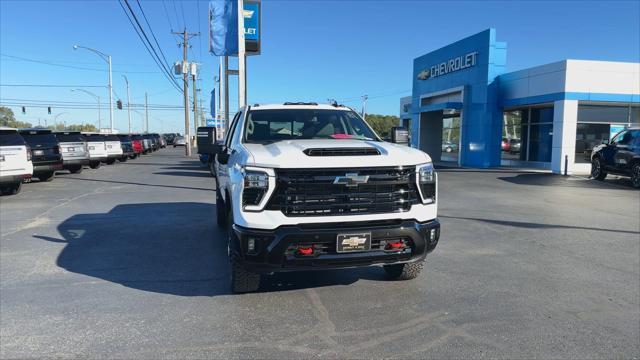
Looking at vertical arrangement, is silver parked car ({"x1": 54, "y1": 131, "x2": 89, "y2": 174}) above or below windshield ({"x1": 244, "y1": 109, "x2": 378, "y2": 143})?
below

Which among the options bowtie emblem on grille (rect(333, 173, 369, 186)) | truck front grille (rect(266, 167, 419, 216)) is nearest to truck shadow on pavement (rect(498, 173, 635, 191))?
truck front grille (rect(266, 167, 419, 216))

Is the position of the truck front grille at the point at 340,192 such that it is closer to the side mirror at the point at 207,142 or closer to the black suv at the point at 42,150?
the side mirror at the point at 207,142

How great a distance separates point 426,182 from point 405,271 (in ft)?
4.08

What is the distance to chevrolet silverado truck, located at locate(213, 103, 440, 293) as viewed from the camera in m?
4.29

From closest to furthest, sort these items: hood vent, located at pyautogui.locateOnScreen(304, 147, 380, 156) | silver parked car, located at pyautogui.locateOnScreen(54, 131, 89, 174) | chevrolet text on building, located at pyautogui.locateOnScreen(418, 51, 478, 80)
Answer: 1. hood vent, located at pyautogui.locateOnScreen(304, 147, 380, 156)
2. silver parked car, located at pyautogui.locateOnScreen(54, 131, 89, 174)
3. chevrolet text on building, located at pyautogui.locateOnScreen(418, 51, 478, 80)

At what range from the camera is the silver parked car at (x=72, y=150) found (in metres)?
19.3

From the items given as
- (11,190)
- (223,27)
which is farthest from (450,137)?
(11,190)

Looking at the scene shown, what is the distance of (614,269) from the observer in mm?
6172

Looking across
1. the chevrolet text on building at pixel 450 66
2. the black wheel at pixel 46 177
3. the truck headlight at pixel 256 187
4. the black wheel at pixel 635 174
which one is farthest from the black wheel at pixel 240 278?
the chevrolet text on building at pixel 450 66

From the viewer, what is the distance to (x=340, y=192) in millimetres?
4418

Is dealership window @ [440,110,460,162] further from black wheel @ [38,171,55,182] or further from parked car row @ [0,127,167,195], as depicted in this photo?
black wheel @ [38,171,55,182]

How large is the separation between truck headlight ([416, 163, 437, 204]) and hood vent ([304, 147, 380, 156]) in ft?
1.46

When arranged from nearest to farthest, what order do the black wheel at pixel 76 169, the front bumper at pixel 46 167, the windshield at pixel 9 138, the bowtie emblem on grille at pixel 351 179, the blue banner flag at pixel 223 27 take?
the bowtie emblem on grille at pixel 351 179, the windshield at pixel 9 138, the blue banner flag at pixel 223 27, the front bumper at pixel 46 167, the black wheel at pixel 76 169

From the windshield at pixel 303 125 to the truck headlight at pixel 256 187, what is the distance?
1447 millimetres
